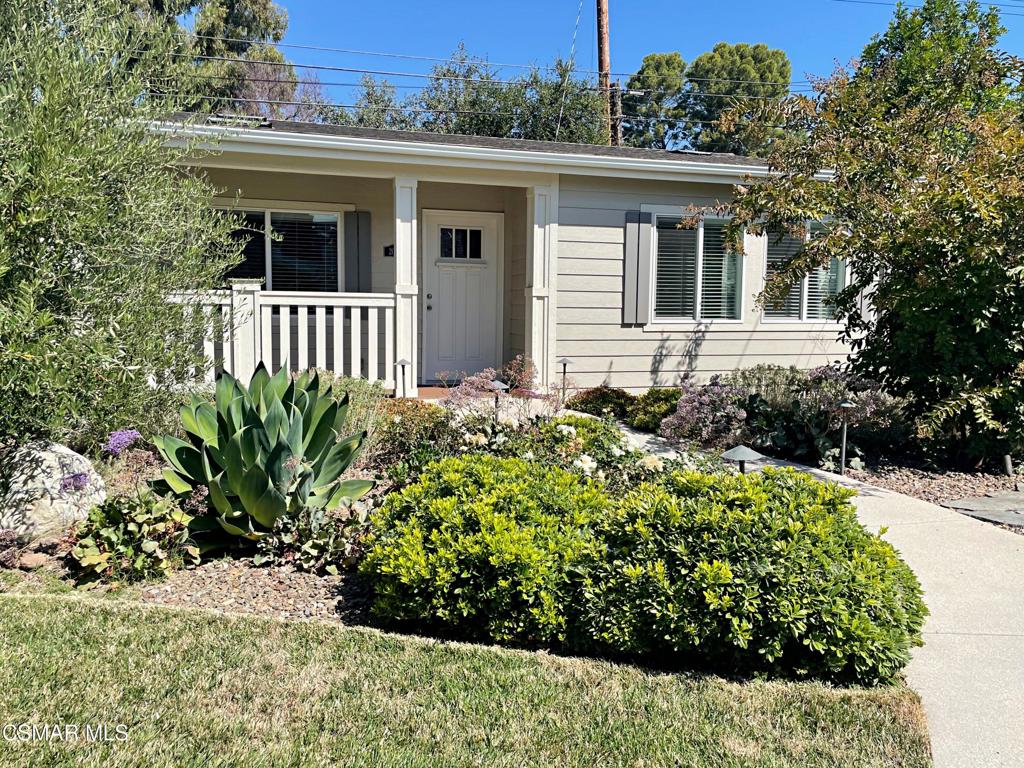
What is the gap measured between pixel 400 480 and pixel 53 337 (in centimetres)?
193

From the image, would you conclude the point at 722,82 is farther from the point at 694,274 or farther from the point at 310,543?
the point at 310,543

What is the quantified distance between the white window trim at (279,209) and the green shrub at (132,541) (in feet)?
18.7

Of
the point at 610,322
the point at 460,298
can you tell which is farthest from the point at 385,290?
the point at 610,322

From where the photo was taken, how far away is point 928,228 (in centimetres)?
592

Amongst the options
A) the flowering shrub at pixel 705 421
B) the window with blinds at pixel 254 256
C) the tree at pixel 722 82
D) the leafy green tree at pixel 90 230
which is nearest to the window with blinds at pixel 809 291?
the flowering shrub at pixel 705 421

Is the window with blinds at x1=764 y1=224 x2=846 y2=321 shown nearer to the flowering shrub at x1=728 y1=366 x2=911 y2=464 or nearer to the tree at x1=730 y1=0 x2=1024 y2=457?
the tree at x1=730 y1=0 x2=1024 y2=457

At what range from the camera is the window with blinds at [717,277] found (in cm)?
971

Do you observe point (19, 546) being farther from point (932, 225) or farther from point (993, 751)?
point (932, 225)

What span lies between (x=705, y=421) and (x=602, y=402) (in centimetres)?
190

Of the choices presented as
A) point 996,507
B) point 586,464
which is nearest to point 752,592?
point 586,464

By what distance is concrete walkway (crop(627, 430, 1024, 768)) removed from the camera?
2510mm

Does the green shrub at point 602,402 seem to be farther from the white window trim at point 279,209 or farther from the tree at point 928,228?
the white window trim at point 279,209

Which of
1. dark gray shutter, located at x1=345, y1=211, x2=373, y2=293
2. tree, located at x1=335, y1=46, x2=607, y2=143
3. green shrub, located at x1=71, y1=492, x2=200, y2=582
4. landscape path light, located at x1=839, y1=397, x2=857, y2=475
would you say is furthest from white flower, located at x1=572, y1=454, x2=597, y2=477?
tree, located at x1=335, y1=46, x2=607, y2=143

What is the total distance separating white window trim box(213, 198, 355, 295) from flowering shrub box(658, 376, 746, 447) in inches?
179
